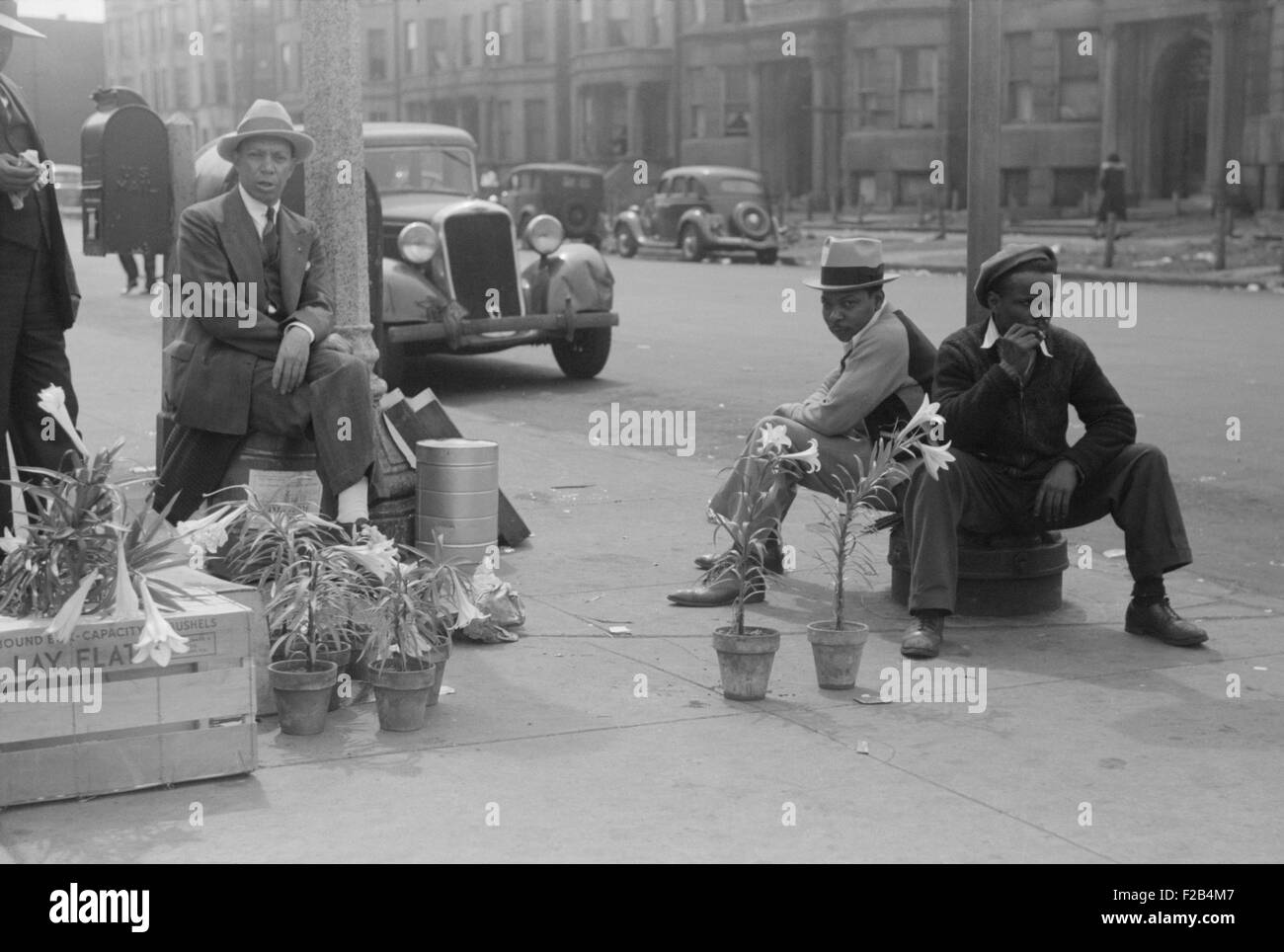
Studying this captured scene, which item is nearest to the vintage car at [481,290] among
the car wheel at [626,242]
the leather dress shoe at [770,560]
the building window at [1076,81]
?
the leather dress shoe at [770,560]

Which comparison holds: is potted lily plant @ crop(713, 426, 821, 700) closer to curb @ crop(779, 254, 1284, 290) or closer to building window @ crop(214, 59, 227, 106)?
curb @ crop(779, 254, 1284, 290)

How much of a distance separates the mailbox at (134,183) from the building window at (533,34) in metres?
53.2

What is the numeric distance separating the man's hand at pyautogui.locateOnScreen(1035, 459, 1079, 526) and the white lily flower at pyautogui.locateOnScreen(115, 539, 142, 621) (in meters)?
3.20

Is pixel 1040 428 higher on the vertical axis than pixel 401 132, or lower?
lower

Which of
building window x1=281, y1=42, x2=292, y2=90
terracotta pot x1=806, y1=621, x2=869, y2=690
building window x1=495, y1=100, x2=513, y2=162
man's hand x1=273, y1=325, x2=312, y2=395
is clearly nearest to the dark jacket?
terracotta pot x1=806, y1=621, x2=869, y2=690

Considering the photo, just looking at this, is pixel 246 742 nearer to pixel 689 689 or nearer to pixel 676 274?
pixel 689 689

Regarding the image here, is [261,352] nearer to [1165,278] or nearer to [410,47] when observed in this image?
[1165,278]

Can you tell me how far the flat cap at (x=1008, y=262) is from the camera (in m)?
6.07

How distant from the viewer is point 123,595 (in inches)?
171

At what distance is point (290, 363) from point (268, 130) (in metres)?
0.90

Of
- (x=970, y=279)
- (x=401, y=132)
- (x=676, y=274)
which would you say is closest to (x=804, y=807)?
(x=970, y=279)

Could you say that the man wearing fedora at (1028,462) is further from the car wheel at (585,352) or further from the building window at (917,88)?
the building window at (917,88)

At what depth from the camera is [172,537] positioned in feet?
15.0

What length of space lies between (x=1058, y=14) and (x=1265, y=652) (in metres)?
37.8
